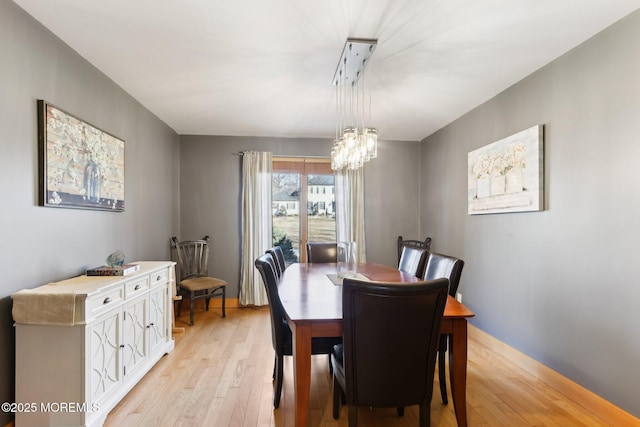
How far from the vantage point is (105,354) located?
202cm

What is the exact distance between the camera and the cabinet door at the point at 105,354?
6.25 ft

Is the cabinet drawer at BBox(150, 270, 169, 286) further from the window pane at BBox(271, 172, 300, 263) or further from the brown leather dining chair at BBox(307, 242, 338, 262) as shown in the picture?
the window pane at BBox(271, 172, 300, 263)

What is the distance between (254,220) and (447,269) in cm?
289

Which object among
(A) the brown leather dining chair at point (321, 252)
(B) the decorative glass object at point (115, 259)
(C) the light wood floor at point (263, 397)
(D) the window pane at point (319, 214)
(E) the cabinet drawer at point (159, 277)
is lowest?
(C) the light wood floor at point (263, 397)

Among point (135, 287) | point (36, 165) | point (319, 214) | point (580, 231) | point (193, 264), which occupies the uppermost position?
point (36, 165)

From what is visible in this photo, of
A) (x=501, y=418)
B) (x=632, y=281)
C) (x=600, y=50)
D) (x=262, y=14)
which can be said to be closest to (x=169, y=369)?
(x=501, y=418)

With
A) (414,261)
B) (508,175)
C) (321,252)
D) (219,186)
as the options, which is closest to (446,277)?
(414,261)

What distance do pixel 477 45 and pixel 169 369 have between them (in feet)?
11.2

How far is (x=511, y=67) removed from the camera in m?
2.56

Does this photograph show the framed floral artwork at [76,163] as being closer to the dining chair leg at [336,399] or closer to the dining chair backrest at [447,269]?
the dining chair leg at [336,399]

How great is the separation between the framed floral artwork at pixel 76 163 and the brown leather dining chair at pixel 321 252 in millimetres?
1960

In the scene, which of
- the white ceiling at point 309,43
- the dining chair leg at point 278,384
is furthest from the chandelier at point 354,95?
the dining chair leg at point 278,384

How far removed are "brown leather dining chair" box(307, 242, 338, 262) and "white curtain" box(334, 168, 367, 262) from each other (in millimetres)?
780

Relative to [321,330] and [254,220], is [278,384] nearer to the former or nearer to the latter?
[321,330]
